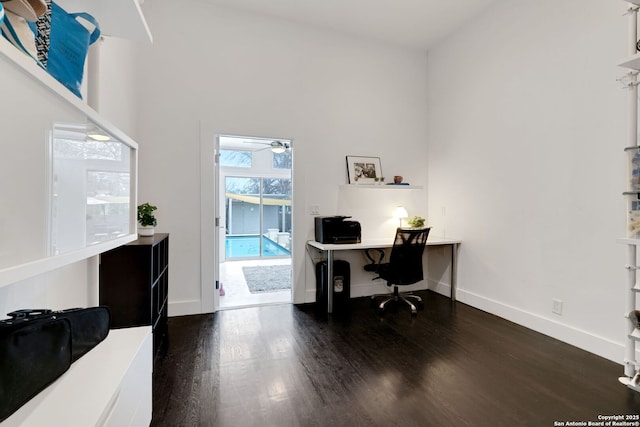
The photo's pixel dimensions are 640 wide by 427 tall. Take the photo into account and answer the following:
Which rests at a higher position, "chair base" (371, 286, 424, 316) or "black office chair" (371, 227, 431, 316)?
"black office chair" (371, 227, 431, 316)

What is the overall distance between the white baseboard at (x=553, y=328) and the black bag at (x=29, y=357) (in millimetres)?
3454

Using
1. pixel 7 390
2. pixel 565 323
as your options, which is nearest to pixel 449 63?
pixel 565 323

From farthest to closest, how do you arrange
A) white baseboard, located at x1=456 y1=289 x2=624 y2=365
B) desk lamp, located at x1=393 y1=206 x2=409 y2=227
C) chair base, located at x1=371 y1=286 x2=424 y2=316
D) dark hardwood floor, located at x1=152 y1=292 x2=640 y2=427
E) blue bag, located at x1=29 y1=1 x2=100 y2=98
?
desk lamp, located at x1=393 y1=206 x2=409 y2=227, chair base, located at x1=371 y1=286 x2=424 y2=316, white baseboard, located at x1=456 y1=289 x2=624 y2=365, dark hardwood floor, located at x1=152 y1=292 x2=640 y2=427, blue bag, located at x1=29 y1=1 x2=100 y2=98

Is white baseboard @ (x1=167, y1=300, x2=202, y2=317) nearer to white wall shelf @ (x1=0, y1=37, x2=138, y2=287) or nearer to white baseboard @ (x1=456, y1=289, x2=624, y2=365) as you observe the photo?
white wall shelf @ (x1=0, y1=37, x2=138, y2=287)

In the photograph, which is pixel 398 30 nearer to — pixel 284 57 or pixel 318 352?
pixel 284 57

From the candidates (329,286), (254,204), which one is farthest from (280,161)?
(329,286)

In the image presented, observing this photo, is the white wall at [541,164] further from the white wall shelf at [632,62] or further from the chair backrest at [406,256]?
the chair backrest at [406,256]

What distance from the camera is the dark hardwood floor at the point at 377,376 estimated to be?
1.75 metres

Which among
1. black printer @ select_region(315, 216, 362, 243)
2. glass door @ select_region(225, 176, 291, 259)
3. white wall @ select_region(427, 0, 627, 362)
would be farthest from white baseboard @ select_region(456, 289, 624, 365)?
glass door @ select_region(225, 176, 291, 259)

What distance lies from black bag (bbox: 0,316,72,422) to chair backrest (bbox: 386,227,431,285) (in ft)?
9.31

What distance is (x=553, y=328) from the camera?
9.25 ft

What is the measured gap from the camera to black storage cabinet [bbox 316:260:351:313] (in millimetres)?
3682

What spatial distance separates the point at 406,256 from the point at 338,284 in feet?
3.08

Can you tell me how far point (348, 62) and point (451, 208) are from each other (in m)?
2.37
